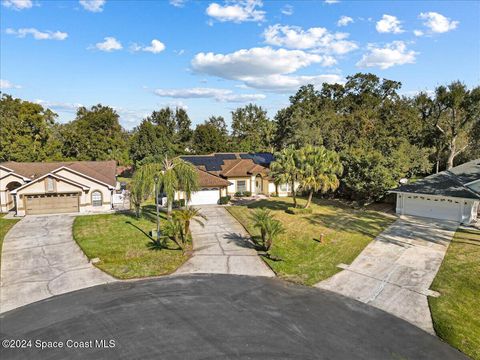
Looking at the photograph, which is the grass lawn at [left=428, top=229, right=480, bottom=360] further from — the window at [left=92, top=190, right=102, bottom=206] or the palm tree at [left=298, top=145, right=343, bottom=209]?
the window at [left=92, top=190, right=102, bottom=206]

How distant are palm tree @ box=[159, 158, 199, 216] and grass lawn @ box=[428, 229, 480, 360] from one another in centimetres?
1619

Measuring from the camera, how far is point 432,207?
25547 mm

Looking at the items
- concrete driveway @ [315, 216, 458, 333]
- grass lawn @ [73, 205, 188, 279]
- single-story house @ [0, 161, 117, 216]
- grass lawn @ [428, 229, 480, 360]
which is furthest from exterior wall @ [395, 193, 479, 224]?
single-story house @ [0, 161, 117, 216]

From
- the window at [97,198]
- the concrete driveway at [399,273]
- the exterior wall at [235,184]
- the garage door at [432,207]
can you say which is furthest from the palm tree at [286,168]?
the window at [97,198]

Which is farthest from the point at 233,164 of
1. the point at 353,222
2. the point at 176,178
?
the point at 353,222

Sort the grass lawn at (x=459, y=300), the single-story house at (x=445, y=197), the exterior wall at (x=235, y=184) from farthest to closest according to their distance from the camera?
the exterior wall at (x=235, y=184)
the single-story house at (x=445, y=197)
the grass lawn at (x=459, y=300)

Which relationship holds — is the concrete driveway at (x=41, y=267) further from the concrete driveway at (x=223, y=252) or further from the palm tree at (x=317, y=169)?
the palm tree at (x=317, y=169)

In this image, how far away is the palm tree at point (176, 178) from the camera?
22.5m

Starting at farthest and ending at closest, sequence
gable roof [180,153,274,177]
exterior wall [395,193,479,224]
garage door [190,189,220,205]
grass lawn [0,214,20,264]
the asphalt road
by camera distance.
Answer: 1. gable roof [180,153,274,177]
2. garage door [190,189,220,205]
3. exterior wall [395,193,479,224]
4. grass lawn [0,214,20,264]
5. the asphalt road

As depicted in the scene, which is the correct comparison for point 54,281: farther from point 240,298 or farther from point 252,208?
point 252,208

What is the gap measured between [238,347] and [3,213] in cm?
2922

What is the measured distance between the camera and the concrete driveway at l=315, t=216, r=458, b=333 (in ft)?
41.9

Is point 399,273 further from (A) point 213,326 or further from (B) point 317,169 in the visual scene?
(B) point 317,169

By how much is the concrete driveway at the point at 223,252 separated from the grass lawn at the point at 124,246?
1147 mm
